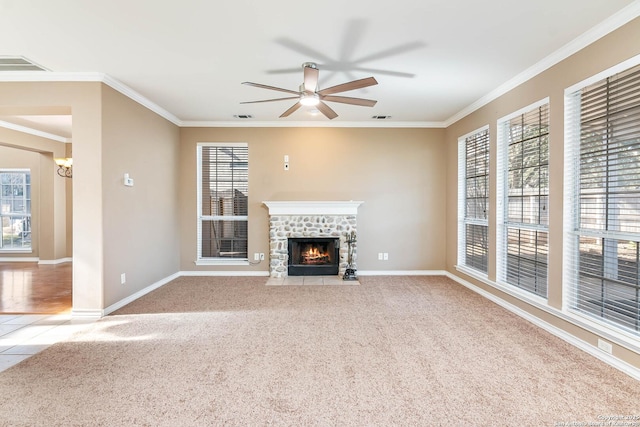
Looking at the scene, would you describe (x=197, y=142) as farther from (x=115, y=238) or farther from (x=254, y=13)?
(x=254, y=13)

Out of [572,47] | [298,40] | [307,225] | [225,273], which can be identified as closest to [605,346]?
[572,47]

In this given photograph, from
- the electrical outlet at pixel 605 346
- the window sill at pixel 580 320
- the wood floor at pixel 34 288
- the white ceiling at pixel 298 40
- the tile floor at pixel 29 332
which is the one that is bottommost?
the tile floor at pixel 29 332

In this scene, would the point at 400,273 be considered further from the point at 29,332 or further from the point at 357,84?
the point at 29,332

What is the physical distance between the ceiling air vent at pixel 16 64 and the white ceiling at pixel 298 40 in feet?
0.30

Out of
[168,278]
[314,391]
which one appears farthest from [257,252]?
[314,391]

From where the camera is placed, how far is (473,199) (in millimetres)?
4988

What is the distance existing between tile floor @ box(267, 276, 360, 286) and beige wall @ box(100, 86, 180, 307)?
6.06ft

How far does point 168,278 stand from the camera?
5324mm

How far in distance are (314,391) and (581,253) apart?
Answer: 272cm

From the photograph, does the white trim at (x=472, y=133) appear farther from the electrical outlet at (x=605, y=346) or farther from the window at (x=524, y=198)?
the electrical outlet at (x=605, y=346)

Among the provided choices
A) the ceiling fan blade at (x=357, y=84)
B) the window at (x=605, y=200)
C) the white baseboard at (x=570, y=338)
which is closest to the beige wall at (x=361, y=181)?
the white baseboard at (x=570, y=338)

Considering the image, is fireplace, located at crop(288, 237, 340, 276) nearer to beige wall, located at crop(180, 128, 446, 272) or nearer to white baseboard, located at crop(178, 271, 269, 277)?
beige wall, located at crop(180, 128, 446, 272)

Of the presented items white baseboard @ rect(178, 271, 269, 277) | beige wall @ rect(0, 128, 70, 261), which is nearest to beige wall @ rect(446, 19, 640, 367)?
white baseboard @ rect(178, 271, 269, 277)

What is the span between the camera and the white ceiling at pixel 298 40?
2.40 metres
